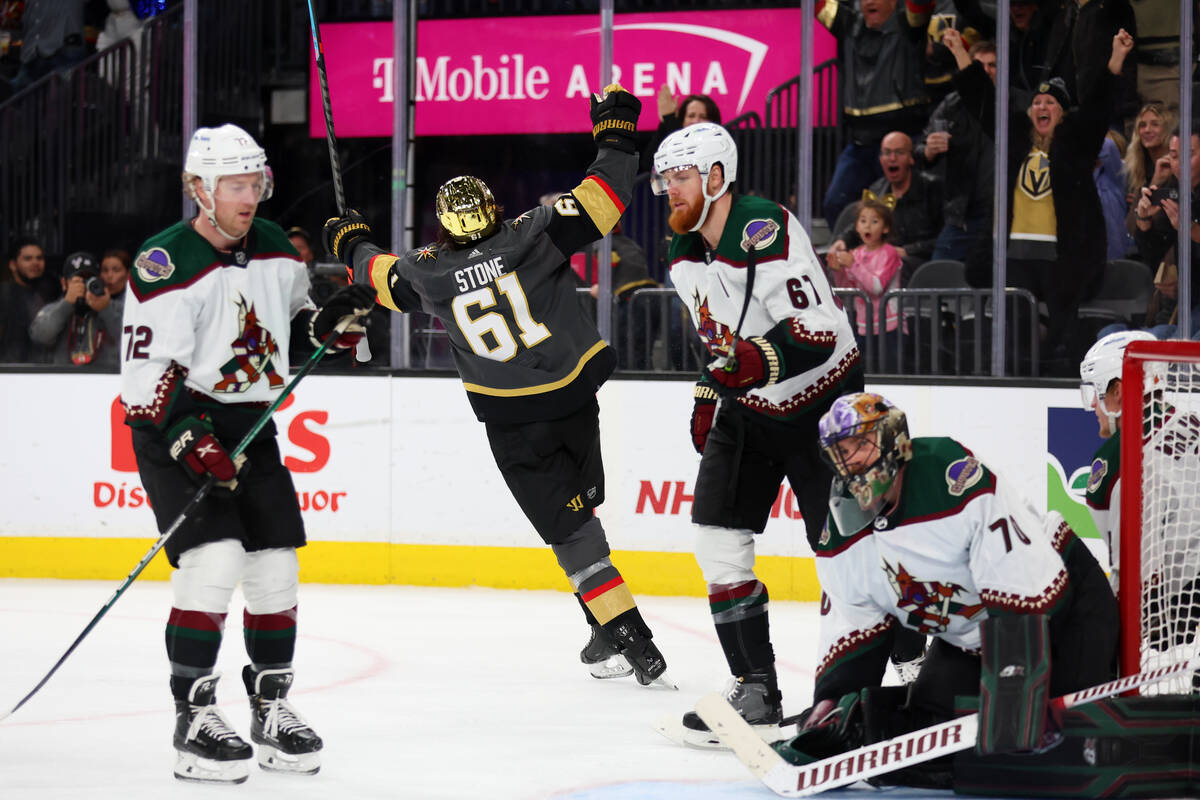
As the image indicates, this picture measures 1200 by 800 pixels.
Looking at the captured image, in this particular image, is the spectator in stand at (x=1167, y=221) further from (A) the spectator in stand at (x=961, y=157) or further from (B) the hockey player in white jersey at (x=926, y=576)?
(B) the hockey player in white jersey at (x=926, y=576)

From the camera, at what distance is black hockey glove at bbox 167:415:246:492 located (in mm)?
2918

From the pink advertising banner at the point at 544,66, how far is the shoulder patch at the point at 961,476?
377 cm

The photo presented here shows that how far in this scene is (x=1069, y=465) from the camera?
497 centimetres

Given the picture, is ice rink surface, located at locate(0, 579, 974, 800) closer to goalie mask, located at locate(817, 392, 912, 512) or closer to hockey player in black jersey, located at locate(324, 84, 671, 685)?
hockey player in black jersey, located at locate(324, 84, 671, 685)

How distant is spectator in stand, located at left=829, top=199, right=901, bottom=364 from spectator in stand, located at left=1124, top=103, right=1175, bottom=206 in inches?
33.3

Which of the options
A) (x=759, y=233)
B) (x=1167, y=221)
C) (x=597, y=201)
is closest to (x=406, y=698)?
(x=597, y=201)

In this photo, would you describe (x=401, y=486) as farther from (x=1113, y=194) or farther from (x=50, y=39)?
(x=50, y=39)

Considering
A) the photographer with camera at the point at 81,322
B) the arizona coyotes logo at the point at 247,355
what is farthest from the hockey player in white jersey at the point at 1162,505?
the photographer with camera at the point at 81,322

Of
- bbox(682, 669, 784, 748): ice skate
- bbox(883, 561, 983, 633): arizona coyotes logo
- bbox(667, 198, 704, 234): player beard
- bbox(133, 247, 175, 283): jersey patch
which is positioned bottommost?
bbox(682, 669, 784, 748): ice skate

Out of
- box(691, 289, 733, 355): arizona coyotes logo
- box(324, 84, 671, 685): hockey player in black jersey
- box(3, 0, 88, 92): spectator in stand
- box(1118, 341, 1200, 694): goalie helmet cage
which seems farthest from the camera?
box(3, 0, 88, 92): spectator in stand

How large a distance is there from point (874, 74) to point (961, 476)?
379cm

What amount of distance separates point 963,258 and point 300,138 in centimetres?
340

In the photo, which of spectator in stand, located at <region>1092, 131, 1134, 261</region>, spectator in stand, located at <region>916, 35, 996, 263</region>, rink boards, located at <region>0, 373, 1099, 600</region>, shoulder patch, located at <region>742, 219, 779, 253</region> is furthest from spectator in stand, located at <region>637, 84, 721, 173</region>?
shoulder patch, located at <region>742, 219, 779, 253</region>

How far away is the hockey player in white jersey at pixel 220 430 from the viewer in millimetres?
2975
